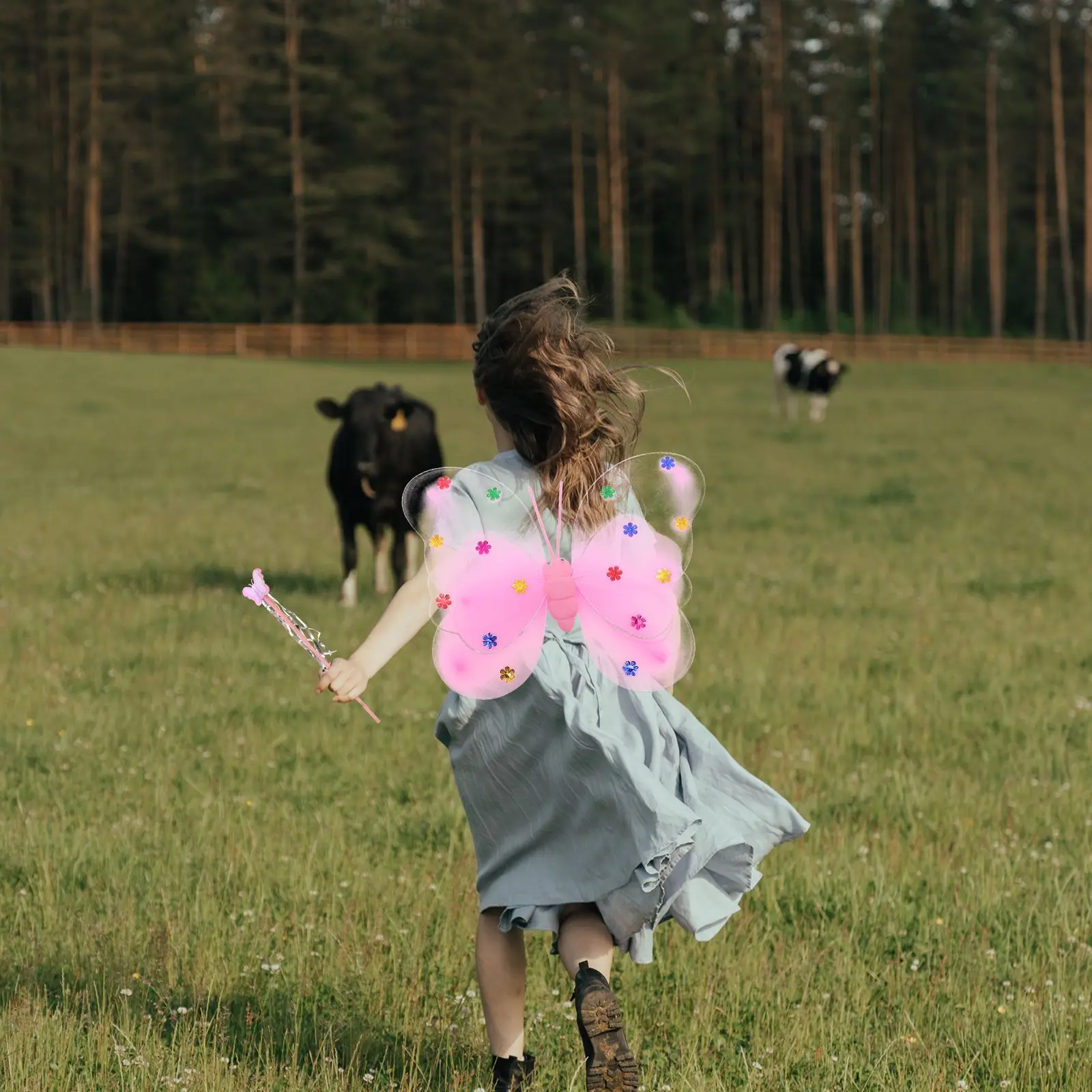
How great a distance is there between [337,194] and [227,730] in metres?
66.6

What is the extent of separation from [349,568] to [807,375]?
79.7 ft

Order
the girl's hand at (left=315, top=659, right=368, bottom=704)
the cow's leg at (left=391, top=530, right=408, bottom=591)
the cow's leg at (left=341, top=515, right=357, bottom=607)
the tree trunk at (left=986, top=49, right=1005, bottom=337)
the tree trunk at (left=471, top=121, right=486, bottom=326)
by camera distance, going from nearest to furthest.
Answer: the girl's hand at (left=315, top=659, right=368, bottom=704)
the cow's leg at (left=341, top=515, right=357, bottom=607)
the cow's leg at (left=391, top=530, right=408, bottom=591)
the tree trunk at (left=471, top=121, right=486, bottom=326)
the tree trunk at (left=986, top=49, right=1005, bottom=337)

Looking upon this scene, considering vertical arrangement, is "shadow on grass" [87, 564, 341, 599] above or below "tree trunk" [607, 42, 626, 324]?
below

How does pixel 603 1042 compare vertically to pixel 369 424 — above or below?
below

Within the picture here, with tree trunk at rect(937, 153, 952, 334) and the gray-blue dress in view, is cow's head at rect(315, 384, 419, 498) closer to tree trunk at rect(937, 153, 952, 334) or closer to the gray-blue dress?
the gray-blue dress

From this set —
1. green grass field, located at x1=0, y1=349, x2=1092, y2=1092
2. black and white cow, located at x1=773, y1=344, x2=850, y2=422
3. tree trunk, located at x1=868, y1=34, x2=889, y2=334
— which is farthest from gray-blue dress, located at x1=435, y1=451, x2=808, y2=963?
tree trunk, located at x1=868, y1=34, x2=889, y2=334

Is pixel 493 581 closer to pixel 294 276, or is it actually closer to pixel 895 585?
pixel 895 585

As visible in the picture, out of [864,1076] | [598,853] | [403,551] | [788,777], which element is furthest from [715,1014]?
[403,551]

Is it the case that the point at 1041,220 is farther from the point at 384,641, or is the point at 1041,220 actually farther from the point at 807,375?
the point at 384,641

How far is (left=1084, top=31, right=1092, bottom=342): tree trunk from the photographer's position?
7056cm

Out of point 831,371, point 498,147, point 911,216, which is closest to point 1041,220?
point 911,216

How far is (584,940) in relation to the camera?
3422 millimetres

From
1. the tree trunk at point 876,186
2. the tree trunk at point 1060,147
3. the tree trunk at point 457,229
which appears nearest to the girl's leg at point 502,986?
the tree trunk at point 457,229

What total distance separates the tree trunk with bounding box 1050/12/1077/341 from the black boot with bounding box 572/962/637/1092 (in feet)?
243
